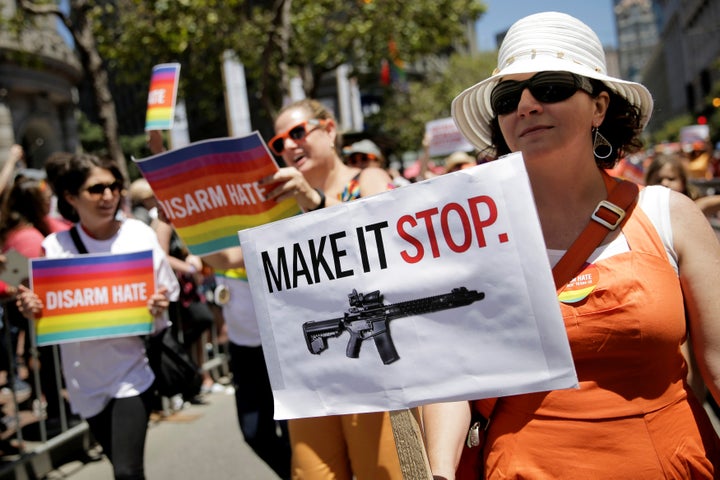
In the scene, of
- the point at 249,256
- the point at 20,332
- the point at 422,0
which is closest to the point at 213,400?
the point at 20,332

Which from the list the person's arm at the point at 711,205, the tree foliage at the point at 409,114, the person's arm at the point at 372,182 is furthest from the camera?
the tree foliage at the point at 409,114

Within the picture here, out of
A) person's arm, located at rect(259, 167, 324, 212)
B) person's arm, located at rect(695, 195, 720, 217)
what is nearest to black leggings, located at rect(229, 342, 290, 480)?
person's arm, located at rect(259, 167, 324, 212)

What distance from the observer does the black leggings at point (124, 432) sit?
11.2 ft

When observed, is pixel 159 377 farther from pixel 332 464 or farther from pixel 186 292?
pixel 186 292

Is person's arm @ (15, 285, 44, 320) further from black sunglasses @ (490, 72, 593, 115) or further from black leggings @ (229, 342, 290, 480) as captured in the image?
black sunglasses @ (490, 72, 593, 115)

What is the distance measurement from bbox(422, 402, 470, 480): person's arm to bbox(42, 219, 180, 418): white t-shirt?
2.07 metres

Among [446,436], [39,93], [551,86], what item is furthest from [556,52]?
[39,93]

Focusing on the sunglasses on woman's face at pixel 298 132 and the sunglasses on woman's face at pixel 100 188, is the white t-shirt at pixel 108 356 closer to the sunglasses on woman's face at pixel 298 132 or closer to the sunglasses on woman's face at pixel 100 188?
the sunglasses on woman's face at pixel 100 188

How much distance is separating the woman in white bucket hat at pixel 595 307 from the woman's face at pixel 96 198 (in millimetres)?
2393

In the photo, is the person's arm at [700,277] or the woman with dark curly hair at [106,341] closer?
the person's arm at [700,277]

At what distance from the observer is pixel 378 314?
173 centimetres

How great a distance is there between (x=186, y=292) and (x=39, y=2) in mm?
6113

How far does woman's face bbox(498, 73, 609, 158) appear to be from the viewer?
182 cm

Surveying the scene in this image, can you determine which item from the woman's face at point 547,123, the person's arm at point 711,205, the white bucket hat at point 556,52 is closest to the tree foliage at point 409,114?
the person's arm at point 711,205
